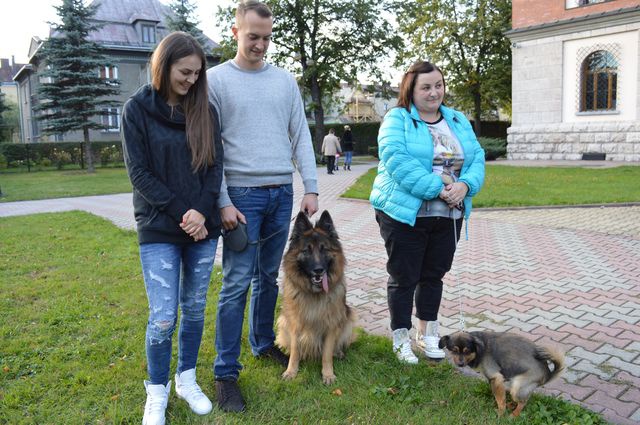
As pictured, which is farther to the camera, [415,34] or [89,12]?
[415,34]

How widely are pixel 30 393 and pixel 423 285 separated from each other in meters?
2.95

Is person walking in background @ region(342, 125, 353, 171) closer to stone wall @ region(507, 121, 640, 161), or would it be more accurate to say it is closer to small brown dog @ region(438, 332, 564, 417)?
stone wall @ region(507, 121, 640, 161)

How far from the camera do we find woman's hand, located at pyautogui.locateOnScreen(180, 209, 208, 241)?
115 inches

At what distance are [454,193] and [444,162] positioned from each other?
0.27 m

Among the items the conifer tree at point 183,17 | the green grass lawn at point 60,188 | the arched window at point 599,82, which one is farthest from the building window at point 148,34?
the arched window at point 599,82

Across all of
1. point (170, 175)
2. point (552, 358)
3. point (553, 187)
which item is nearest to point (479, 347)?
point (552, 358)

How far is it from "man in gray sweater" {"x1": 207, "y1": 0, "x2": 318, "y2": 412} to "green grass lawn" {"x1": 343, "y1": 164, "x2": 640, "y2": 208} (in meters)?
8.97

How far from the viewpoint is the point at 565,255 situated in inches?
291

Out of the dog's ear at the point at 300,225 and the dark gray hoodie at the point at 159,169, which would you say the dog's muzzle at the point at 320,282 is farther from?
the dark gray hoodie at the point at 159,169

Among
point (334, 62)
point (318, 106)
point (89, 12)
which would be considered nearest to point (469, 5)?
point (334, 62)

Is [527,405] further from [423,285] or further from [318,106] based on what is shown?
[318,106]

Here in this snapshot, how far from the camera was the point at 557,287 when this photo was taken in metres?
5.96

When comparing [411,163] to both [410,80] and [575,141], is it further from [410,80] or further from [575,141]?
[575,141]

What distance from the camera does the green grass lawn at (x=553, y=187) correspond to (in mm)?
11848
